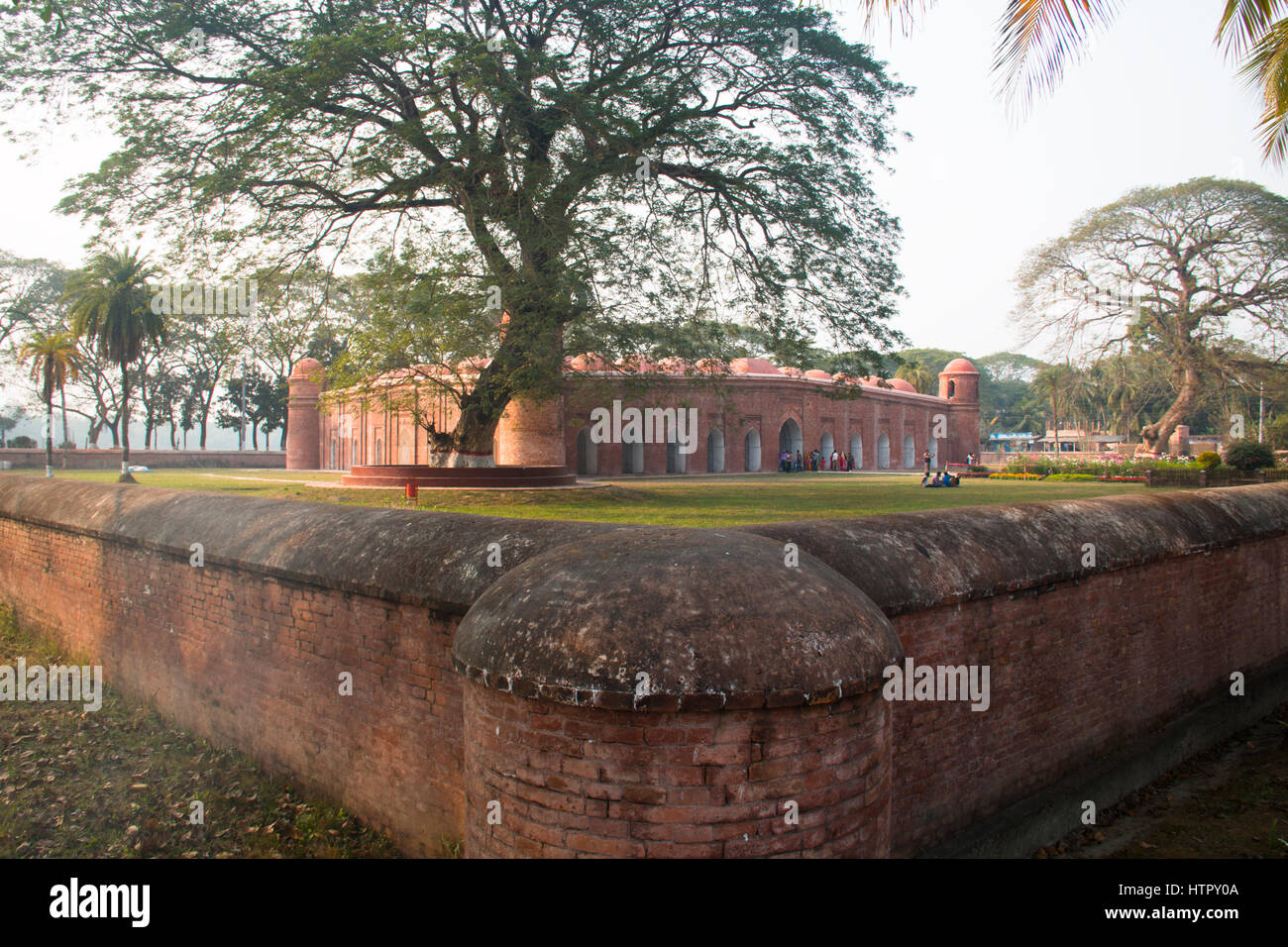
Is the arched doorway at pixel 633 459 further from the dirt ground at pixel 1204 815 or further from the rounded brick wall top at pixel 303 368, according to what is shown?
the dirt ground at pixel 1204 815

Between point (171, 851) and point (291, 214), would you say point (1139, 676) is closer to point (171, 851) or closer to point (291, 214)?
point (171, 851)

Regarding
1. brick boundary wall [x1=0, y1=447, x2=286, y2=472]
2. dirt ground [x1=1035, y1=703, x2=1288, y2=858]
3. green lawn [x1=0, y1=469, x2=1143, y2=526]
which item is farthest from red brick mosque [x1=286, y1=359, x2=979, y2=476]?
dirt ground [x1=1035, y1=703, x2=1288, y2=858]

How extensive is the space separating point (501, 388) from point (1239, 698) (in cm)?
1160

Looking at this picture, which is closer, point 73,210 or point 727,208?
point 73,210

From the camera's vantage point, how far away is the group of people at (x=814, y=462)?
36188 mm

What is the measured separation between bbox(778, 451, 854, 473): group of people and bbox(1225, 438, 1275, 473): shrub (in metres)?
19.4

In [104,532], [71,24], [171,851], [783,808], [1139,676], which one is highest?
[71,24]

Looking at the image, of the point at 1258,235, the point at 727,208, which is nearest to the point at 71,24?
the point at 727,208

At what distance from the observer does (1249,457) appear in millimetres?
16953

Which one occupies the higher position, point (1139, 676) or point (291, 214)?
point (291, 214)

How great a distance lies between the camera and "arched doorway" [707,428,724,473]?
34.9 metres

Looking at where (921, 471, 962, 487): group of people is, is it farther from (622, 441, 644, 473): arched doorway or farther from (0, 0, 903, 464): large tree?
(622, 441, 644, 473): arched doorway

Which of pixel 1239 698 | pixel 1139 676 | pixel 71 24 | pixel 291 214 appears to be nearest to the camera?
pixel 1139 676

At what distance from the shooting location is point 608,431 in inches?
1143
